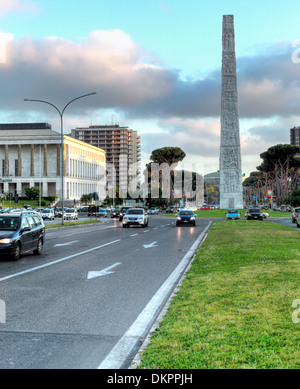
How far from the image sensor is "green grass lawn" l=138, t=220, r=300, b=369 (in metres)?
4.80

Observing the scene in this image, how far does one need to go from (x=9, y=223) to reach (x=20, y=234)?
90 centimetres

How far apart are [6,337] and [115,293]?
Answer: 11.5ft

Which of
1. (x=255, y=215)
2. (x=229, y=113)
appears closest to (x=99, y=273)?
(x=255, y=215)

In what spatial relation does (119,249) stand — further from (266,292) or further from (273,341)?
(273,341)

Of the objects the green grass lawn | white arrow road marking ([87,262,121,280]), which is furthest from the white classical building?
the green grass lawn

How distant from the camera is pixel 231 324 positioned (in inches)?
247

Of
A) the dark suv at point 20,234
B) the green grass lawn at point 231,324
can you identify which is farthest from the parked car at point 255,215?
the green grass lawn at point 231,324

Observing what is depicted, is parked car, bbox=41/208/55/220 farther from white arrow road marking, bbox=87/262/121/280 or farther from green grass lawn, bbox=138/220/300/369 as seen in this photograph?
green grass lawn, bbox=138/220/300/369

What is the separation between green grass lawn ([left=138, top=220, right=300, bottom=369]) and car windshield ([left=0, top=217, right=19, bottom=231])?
7068 millimetres

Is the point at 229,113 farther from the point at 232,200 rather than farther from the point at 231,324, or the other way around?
the point at 231,324

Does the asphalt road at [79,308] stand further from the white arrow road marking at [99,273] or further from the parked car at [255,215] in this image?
the parked car at [255,215]

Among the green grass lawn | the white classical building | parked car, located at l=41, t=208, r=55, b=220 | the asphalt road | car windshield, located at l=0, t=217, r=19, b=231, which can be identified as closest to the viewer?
the green grass lawn

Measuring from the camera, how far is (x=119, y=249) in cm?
1912

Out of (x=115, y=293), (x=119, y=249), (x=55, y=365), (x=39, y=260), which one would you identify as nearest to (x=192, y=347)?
(x=55, y=365)
